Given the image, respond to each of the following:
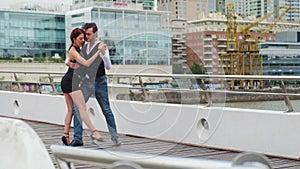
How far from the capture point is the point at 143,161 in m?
2.58

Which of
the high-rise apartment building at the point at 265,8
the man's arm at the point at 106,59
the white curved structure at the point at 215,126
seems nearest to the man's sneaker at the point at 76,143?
the white curved structure at the point at 215,126

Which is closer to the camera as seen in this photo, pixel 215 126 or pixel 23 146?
pixel 23 146

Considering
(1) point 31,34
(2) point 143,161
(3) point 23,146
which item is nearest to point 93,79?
(3) point 23,146

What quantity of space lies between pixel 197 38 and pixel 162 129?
2.40 m

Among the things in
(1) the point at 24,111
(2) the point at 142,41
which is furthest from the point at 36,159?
(1) the point at 24,111

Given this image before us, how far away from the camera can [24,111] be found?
465 inches

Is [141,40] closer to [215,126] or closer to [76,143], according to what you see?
[215,126]

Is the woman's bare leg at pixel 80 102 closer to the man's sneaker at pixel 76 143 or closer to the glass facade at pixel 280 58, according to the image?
the man's sneaker at pixel 76 143

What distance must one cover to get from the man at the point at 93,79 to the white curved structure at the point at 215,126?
0.82ft

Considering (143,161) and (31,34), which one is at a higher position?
(31,34)

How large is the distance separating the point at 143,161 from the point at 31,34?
8085cm

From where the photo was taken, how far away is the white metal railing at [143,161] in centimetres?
222

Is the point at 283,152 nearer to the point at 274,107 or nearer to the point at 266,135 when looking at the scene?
the point at 266,135

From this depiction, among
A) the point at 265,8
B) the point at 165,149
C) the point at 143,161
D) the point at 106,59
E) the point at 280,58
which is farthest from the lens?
the point at 265,8
